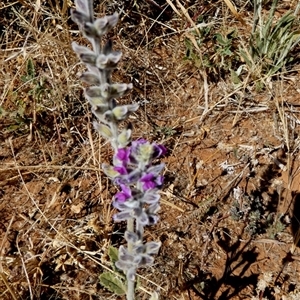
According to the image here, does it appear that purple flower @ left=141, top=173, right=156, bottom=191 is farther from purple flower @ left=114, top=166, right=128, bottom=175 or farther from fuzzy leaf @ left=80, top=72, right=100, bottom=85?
fuzzy leaf @ left=80, top=72, right=100, bottom=85

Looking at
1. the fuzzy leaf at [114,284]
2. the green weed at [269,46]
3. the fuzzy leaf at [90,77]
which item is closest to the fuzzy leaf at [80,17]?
the fuzzy leaf at [90,77]

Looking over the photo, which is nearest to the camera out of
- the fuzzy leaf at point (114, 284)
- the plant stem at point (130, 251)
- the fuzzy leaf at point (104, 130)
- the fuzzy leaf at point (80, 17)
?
the fuzzy leaf at point (80, 17)

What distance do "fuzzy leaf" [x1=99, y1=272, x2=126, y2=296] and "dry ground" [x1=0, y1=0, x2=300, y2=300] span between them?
306 mm

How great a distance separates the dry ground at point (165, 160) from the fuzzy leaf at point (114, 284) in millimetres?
306

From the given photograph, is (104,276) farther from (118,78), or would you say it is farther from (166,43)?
(166,43)

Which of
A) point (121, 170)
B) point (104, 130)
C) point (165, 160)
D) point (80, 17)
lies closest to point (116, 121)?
point (104, 130)

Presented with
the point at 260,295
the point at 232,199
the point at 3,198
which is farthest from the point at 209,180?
the point at 3,198

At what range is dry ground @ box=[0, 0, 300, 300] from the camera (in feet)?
8.25

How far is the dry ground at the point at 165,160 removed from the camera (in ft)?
8.25

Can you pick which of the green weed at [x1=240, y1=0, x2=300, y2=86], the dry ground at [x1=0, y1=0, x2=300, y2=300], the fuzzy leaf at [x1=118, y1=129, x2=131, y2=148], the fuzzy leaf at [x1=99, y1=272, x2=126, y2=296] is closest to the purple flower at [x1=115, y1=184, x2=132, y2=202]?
the fuzzy leaf at [x1=118, y1=129, x2=131, y2=148]

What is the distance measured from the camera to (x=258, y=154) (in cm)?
292

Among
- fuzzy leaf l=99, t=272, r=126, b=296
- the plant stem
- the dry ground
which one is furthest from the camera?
the dry ground

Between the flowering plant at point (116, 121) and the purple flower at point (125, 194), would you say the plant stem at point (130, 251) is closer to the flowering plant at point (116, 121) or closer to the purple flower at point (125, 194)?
the flowering plant at point (116, 121)

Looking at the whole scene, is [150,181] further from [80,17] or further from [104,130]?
[80,17]
